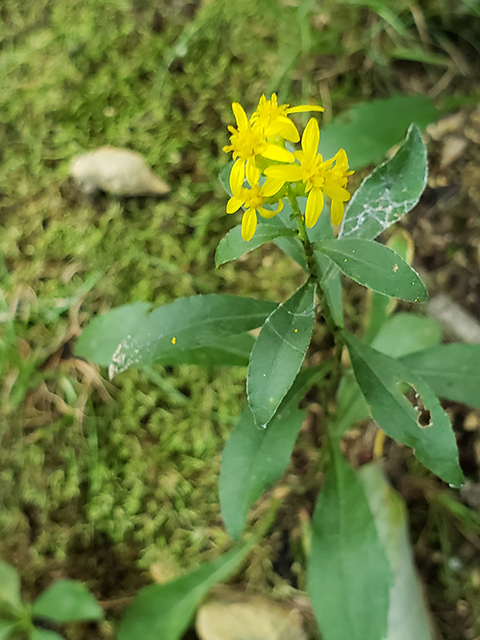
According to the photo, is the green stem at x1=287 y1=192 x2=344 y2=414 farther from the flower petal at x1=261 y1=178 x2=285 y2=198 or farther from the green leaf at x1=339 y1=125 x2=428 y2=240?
the green leaf at x1=339 y1=125 x2=428 y2=240

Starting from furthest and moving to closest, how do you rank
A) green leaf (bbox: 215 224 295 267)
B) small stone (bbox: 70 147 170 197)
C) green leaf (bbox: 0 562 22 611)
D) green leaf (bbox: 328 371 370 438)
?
small stone (bbox: 70 147 170 197) → green leaf (bbox: 0 562 22 611) → green leaf (bbox: 328 371 370 438) → green leaf (bbox: 215 224 295 267)

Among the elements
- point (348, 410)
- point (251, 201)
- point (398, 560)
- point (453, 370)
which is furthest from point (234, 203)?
point (398, 560)

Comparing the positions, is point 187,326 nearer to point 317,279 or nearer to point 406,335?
point 317,279

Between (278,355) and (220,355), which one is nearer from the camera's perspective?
(278,355)

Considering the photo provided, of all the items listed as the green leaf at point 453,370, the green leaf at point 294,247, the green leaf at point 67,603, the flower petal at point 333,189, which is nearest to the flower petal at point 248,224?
the flower petal at point 333,189

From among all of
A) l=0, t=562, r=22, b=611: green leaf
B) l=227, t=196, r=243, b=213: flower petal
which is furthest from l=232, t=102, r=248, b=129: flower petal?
l=0, t=562, r=22, b=611: green leaf
